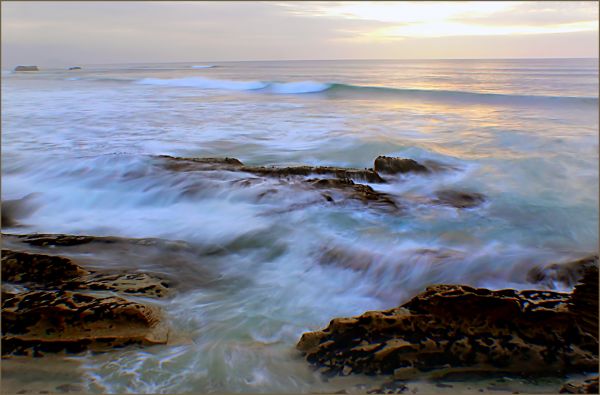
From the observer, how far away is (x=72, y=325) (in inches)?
91.5

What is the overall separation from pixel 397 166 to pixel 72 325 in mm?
4379

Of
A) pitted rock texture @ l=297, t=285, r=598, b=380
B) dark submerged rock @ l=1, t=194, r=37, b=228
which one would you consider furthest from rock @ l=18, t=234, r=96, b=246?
pitted rock texture @ l=297, t=285, r=598, b=380

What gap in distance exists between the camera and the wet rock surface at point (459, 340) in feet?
6.89

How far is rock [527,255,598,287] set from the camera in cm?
305

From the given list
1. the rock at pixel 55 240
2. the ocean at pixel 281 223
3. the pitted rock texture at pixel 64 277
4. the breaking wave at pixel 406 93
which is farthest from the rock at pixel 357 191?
the breaking wave at pixel 406 93

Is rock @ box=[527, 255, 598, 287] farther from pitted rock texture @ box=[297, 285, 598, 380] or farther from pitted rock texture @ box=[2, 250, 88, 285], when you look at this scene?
pitted rock texture @ box=[2, 250, 88, 285]

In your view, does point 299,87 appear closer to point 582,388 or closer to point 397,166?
point 397,166

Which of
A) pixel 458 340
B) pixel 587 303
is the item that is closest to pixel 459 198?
pixel 587 303

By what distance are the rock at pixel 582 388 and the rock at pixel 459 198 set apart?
282 centimetres

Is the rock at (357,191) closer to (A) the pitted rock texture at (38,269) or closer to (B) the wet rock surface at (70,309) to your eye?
(B) the wet rock surface at (70,309)

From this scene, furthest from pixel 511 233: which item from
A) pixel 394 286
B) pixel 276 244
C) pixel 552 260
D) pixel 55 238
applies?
pixel 55 238

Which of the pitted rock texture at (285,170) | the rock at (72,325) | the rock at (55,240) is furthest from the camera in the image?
the pitted rock texture at (285,170)

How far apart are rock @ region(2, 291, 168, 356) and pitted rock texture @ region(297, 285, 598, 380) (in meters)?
0.88

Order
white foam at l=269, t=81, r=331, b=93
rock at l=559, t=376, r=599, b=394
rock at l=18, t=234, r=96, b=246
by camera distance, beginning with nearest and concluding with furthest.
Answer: rock at l=559, t=376, r=599, b=394 → rock at l=18, t=234, r=96, b=246 → white foam at l=269, t=81, r=331, b=93
